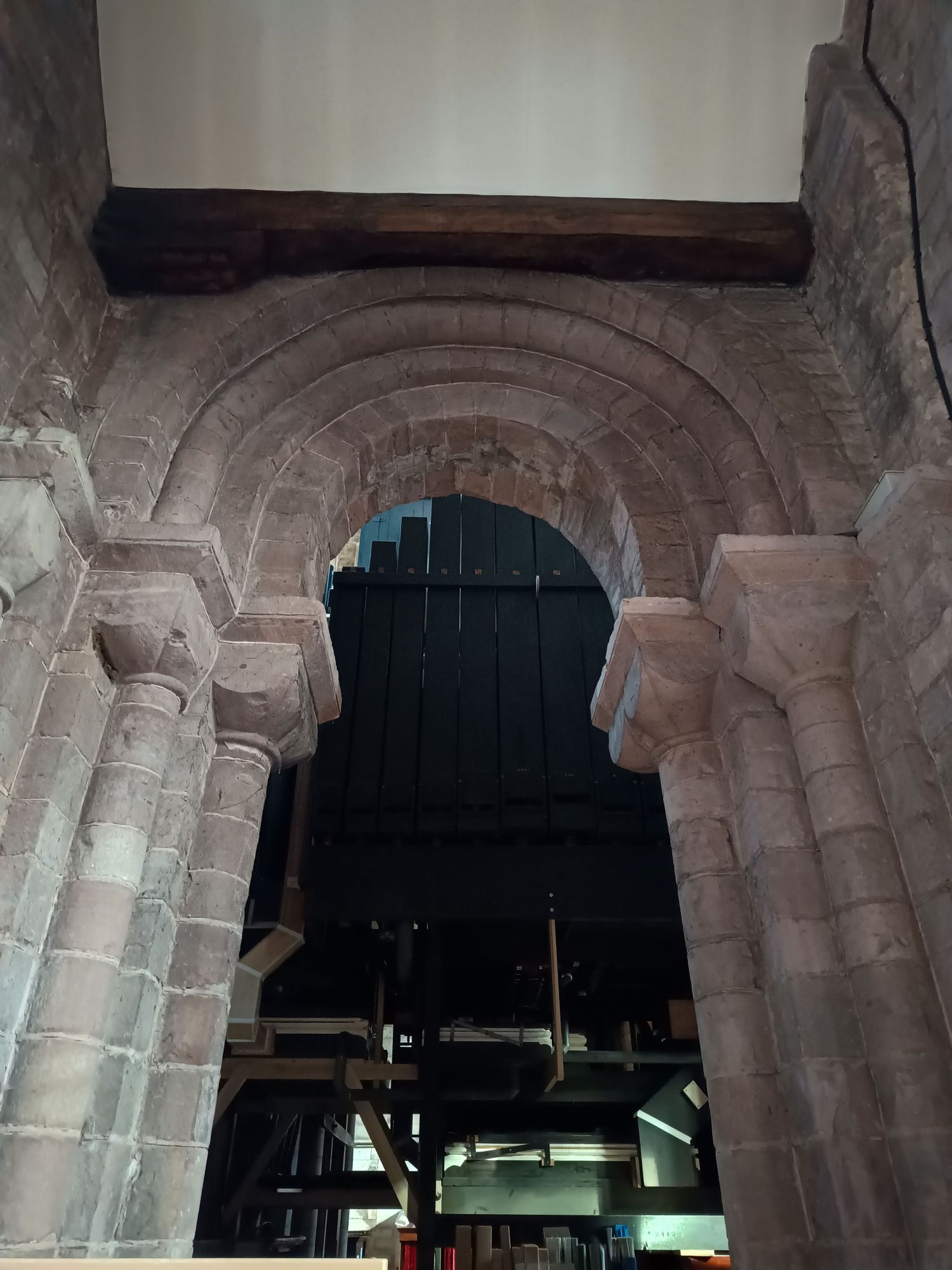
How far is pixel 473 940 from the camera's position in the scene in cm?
679

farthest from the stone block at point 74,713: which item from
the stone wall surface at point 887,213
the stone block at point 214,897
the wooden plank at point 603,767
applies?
the wooden plank at point 603,767

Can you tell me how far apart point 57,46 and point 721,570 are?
3045mm

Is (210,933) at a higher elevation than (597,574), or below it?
below

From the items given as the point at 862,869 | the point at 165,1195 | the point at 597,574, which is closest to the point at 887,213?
the point at 597,574

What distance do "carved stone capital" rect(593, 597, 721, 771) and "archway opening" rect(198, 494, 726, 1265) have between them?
3239 millimetres

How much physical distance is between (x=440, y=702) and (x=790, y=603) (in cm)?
432

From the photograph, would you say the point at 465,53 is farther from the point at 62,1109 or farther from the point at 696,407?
the point at 62,1109

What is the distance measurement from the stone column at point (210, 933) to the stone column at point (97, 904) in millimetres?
148

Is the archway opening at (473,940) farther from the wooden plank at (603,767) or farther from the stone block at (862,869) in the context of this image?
the stone block at (862,869)

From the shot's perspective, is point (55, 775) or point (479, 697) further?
point (479, 697)

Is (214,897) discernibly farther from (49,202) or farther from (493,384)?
(49,202)

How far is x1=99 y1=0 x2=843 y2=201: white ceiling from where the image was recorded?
359 cm

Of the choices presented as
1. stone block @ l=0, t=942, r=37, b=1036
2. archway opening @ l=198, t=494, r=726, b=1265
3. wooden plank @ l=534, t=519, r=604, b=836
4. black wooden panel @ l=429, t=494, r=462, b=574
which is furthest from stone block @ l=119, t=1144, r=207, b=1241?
black wooden panel @ l=429, t=494, r=462, b=574

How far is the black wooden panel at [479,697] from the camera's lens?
6.35 m
